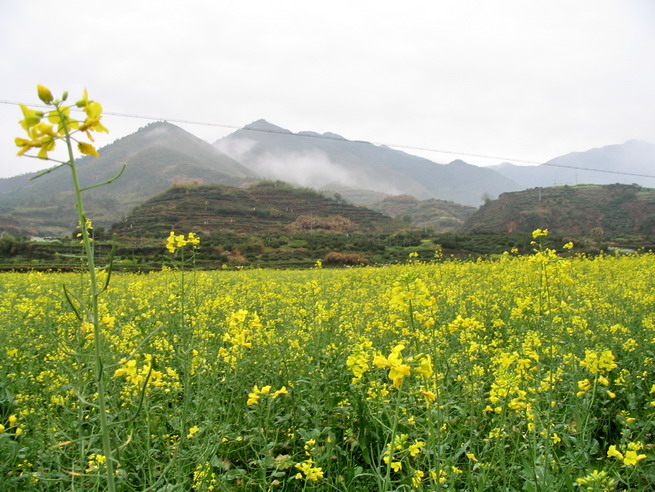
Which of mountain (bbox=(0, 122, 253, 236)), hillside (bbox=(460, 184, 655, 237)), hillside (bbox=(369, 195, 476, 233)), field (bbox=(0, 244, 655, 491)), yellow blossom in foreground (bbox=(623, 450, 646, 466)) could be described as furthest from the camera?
hillside (bbox=(369, 195, 476, 233))

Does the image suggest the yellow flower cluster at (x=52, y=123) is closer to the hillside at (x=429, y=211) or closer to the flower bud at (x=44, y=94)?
the flower bud at (x=44, y=94)

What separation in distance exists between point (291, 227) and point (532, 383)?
215ft

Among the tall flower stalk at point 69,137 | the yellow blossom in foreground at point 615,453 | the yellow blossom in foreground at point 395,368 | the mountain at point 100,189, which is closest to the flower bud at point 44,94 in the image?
the tall flower stalk at point 69,137

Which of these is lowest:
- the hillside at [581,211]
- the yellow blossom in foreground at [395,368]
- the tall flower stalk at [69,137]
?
the yellow blossom in foreground at [395,368]

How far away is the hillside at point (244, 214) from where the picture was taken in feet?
204

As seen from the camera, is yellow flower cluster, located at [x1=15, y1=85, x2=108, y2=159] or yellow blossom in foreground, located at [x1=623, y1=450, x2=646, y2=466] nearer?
yellow flower cluster, located at [x1=15, y1=85, x2=108, y2=159]

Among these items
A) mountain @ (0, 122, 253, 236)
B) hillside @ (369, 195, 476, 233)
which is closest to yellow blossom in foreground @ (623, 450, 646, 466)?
mountain @ (0, 122, 253, 236)

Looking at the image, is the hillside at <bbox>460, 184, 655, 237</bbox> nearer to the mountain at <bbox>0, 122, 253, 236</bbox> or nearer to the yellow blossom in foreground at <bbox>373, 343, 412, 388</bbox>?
the yellow blossom in foreground at <bbox>373, 343, 412, 388</bbox>

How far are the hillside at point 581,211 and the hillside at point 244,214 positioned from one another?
22.1 m

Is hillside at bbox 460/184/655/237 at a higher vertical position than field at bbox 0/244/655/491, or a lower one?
higher

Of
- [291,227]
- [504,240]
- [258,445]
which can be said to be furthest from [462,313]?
[291,227]

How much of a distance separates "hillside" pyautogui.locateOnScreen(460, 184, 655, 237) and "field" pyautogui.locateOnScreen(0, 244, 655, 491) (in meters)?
42.5

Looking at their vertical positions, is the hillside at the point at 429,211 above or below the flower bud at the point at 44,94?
above

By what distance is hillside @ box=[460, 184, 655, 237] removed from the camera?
45834mm
